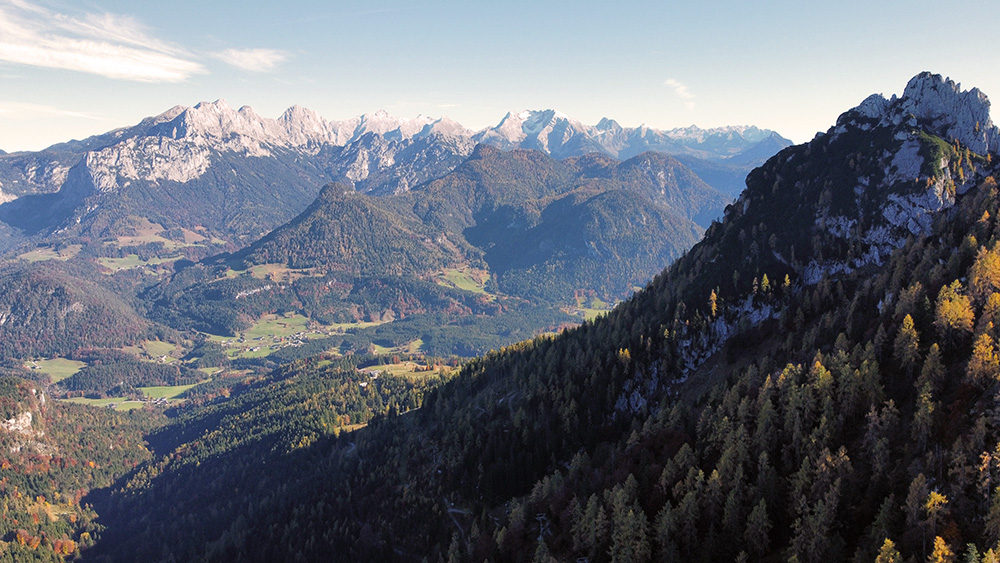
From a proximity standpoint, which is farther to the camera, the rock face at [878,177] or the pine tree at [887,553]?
the rock face at [878,177]

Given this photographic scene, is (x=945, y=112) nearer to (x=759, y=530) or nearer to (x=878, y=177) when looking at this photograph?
(x=878, y=177)

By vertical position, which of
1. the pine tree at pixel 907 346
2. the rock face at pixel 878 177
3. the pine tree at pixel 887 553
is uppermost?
the rock face at pixel 878 177

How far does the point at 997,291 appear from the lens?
102m

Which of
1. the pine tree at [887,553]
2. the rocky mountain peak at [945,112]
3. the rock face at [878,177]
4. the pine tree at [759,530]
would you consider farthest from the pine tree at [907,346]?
the rocky mountain peak at [945,112]

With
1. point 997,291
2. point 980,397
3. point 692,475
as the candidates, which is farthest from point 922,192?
point 692,475

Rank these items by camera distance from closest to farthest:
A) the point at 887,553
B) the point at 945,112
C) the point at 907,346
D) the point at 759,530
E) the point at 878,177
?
the point at 887,553 < the point at 759,530 < the point at 907,346 < the point at 878,177 < the point at 945,112

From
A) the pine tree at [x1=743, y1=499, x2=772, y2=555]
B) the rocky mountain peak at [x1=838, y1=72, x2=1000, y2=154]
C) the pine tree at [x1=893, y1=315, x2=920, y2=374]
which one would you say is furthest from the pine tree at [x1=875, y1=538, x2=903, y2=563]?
the rocky mountain peak at [x1=838, y1=72, x2=1000, y2=154]

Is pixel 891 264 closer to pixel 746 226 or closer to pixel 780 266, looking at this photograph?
pixel 780 266

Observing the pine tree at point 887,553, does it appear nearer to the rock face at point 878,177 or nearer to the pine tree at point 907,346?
the pine tree at point 907,346

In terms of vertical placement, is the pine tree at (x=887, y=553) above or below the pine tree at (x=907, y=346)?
below

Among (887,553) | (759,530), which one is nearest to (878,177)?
(759,530)

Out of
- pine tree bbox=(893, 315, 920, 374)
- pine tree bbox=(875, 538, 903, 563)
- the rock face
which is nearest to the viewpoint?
pine tree bbox=(875, 538, 903, 563)

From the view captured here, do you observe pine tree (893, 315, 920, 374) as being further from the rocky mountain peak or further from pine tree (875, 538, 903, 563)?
the rocky mountain peak

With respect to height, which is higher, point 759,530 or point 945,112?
point 945,112
